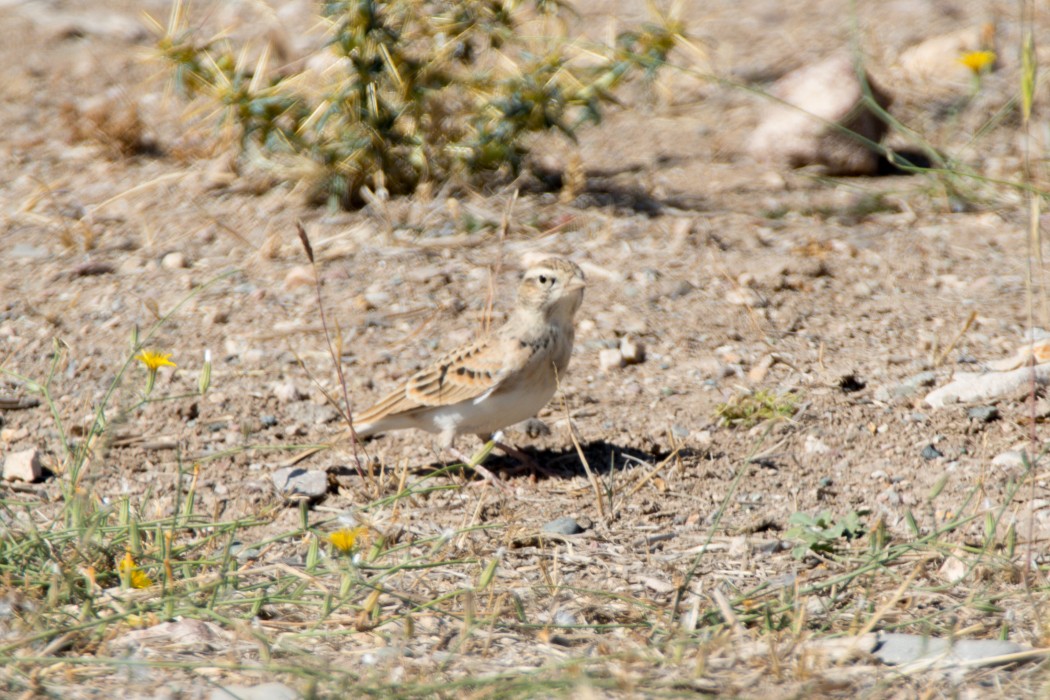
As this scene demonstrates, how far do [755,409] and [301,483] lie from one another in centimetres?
184

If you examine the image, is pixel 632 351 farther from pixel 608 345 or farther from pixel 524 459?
pixel 524 459

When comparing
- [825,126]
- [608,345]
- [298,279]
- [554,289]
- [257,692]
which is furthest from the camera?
[825,126]

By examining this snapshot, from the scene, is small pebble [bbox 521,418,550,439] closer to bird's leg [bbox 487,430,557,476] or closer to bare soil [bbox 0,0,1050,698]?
bare soil [bbox 0,0,1050,698]

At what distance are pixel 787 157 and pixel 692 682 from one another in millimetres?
5348

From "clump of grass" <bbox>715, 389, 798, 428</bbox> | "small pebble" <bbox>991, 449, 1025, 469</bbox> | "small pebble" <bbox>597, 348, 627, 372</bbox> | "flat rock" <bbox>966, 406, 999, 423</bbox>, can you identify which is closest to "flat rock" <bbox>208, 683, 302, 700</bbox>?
"clump of grass" <bbox>715, 389, 798, 428</bbox>

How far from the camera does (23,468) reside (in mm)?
4770

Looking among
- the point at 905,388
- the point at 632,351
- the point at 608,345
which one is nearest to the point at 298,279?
the point at 608,345

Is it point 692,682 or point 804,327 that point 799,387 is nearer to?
point 804,327

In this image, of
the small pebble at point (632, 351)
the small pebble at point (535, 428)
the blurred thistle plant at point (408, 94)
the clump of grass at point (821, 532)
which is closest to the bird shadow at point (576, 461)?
the small pebble at point (535, 428)

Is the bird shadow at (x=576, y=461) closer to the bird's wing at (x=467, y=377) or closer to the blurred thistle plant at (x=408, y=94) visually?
the bird's wing at (x=467, y=377)

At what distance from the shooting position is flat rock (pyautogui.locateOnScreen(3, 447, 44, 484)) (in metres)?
4.76

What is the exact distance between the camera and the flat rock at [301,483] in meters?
4.67

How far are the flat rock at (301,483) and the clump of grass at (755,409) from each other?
164 cm

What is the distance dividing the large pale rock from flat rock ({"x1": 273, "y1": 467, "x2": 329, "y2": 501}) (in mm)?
4109
